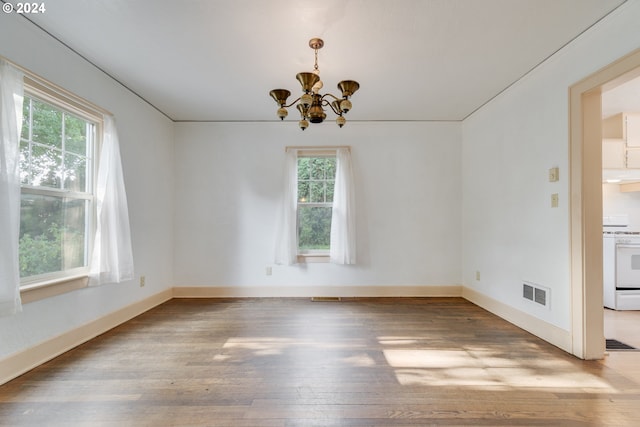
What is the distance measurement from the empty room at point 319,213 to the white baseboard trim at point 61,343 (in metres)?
0.02

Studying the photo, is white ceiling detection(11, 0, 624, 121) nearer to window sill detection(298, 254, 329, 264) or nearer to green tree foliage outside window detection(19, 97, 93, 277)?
green tree foliage outside window detection(19, 97, 93, 277)

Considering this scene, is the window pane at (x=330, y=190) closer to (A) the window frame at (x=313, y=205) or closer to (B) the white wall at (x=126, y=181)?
(A) the window frame at (x=313, y=205)

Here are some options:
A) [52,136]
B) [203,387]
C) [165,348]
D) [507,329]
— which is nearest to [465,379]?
[507,329]

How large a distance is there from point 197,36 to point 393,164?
9.57 ft

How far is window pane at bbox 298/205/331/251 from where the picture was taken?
13.9ft

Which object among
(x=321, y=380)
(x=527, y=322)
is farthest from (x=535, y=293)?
(x=321, y=380)

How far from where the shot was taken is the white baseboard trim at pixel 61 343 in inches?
76.5

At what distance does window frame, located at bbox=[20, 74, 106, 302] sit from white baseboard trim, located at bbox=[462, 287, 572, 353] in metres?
4.20

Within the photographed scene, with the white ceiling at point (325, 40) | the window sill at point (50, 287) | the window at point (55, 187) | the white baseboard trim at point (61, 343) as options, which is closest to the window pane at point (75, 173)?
the window at point (55, 187)

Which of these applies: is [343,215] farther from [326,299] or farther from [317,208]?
[326,299]

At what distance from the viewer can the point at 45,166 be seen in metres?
2.28

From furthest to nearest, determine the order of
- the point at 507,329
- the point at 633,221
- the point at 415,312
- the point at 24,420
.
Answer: the point at 633,221 < the point at 415,312 < the point at 507,329 < the point at 24,420

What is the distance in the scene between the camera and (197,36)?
224 cm

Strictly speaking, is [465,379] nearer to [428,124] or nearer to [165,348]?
[165,348]
